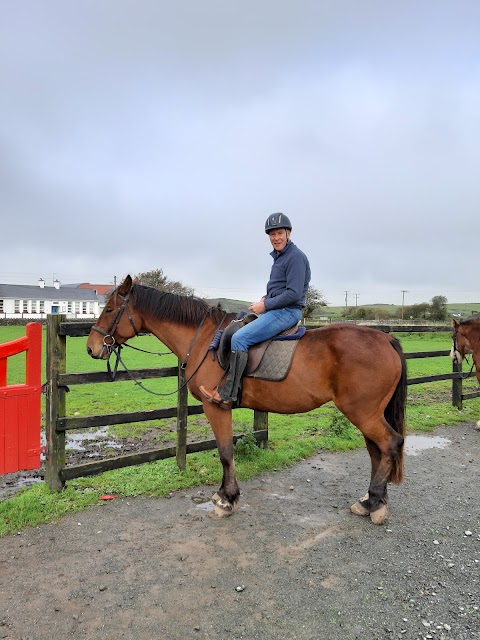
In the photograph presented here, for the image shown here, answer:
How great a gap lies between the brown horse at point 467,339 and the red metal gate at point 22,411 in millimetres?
7861

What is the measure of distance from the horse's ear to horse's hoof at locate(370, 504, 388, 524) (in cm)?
377

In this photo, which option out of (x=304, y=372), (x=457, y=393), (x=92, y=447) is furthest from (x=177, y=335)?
(x=457, y=393)

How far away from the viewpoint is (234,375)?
15.1ft

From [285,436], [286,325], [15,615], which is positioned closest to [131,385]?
[285,436]

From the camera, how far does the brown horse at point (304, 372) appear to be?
4.49 m

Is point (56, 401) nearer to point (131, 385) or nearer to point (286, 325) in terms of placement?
point (286, 325)

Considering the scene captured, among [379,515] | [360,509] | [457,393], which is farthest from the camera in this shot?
[457,393]

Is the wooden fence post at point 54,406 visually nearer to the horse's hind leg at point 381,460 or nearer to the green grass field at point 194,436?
the green grass field at point 194,436

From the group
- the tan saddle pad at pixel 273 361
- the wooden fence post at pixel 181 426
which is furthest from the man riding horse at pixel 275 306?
the wooden fence post at pixel 181 426

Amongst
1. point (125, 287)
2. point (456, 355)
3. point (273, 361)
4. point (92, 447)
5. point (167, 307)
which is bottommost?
point (92, 447)

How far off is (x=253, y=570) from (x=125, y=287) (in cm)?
331

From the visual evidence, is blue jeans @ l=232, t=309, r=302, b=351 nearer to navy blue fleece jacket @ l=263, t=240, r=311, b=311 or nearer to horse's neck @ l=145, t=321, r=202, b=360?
navy blue fleece jacket @ l=263, t=240, r=311, b=311

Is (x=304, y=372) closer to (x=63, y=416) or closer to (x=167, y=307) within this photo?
(x=167, y=307)

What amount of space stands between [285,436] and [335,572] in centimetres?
407
